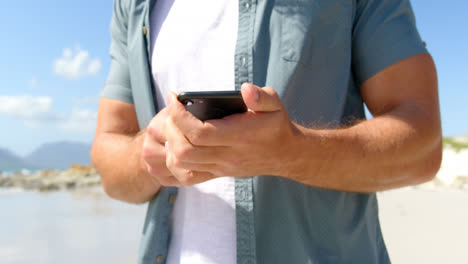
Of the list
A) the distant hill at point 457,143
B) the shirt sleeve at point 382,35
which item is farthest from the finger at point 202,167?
the distant hill at point 457,143

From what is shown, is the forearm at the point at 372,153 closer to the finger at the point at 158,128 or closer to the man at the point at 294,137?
the man at the point at 294,137

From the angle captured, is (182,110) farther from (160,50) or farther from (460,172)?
(460,172)

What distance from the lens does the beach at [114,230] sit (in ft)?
15.9

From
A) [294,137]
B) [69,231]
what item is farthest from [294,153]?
[69,231]

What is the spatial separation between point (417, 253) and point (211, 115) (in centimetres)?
505

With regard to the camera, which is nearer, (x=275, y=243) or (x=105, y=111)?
(x=275, y=243)

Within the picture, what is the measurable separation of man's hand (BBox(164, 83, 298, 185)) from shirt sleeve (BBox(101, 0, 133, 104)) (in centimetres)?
82

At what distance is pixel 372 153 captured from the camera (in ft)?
3.48

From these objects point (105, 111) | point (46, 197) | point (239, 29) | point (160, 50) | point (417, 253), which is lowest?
point (46, 197)

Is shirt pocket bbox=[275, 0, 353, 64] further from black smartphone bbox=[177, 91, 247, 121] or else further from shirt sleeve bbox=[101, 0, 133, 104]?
shirt sleeve bbox=[101, 0, 133, 104]

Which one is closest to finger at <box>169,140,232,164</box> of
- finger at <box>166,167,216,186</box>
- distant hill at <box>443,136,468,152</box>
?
finger at <box>166,167,216,186</box>

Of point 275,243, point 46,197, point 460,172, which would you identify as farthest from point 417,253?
point 460,172

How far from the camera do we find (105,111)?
5.28 feet

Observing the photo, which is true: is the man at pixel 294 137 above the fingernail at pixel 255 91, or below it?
below
